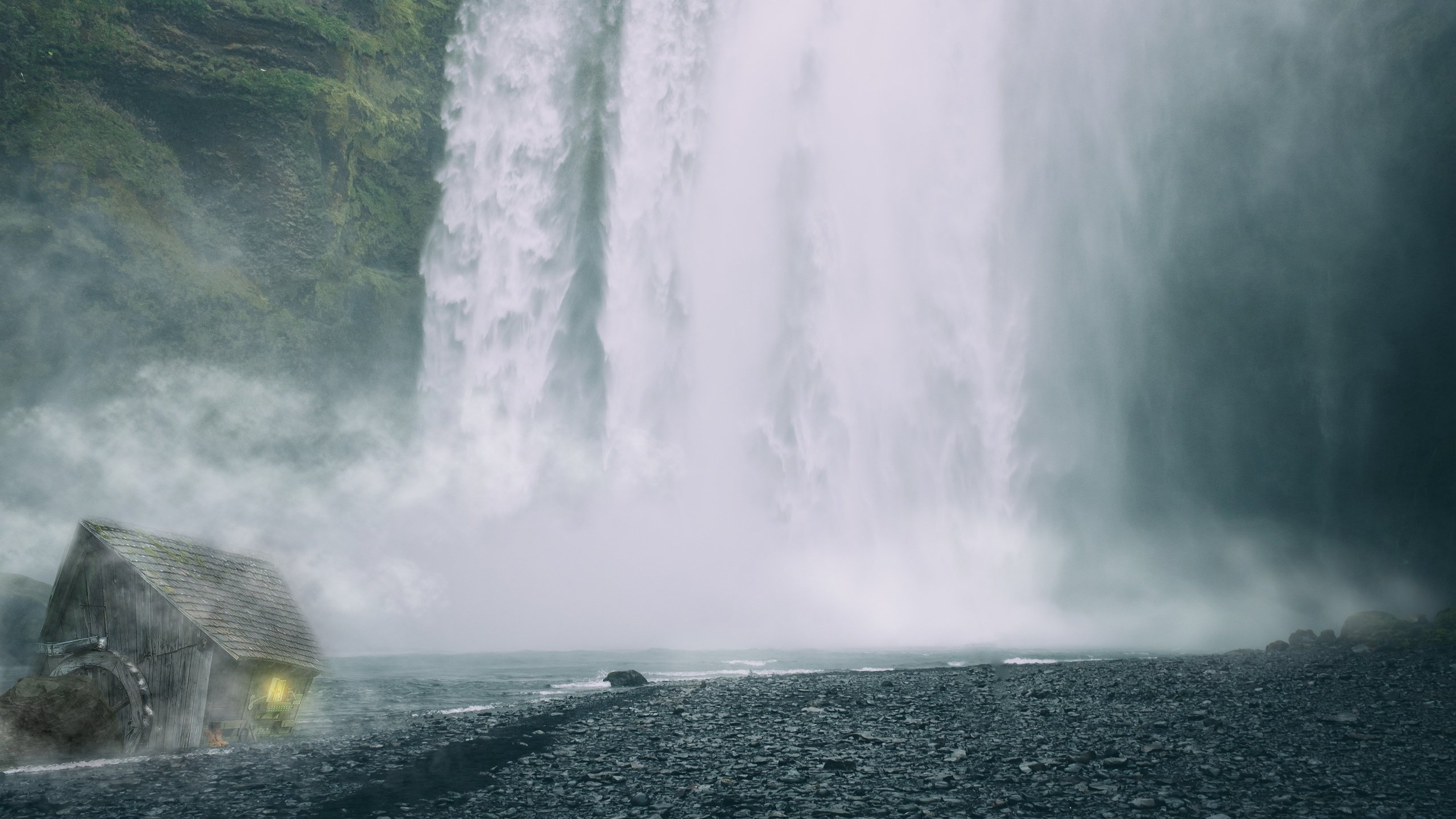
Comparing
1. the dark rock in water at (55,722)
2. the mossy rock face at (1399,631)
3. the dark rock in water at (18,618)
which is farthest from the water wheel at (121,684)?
the mossy rock face at (1399,631)

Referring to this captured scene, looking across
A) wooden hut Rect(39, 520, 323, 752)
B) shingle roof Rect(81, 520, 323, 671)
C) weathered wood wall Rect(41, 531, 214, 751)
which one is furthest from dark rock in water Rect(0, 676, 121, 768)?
shingle roof Rect(81, 520, 323, 671)

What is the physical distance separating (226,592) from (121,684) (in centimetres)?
236

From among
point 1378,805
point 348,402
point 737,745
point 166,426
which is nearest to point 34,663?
point 737,745

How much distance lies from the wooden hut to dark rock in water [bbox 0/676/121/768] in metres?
0.36

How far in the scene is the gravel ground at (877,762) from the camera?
27.6ft

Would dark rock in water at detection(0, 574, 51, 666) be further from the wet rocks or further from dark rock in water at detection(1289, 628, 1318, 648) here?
the wet rocks

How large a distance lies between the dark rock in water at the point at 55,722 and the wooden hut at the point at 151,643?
0.36 m

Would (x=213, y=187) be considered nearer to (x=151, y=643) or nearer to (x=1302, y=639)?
(x=151, y=643)

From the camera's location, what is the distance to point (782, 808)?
8297 mm

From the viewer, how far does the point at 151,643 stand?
44.9ft

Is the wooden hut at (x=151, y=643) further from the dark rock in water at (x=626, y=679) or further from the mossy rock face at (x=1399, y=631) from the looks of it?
the mossy rock face at (x=1399, y=631)

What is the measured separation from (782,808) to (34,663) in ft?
44.9

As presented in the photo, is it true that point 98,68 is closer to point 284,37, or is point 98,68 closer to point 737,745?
point 284,37

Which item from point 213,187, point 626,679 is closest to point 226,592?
point 626,679
